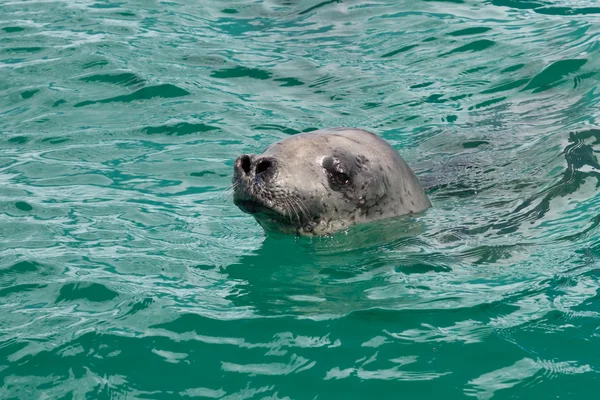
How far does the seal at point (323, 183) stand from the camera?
21.4ft

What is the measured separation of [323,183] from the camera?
269 inches

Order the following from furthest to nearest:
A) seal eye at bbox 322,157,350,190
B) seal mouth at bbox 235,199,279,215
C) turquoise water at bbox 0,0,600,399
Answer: seal eye at bbox 322,157,350,190 → seal mouth at bbox 235,199,279,215 → turquoise water at bbox 0,0,600,399

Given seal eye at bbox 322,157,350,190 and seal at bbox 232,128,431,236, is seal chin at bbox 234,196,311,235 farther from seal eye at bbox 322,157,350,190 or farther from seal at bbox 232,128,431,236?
seal eye at bbox 322,157,350,190

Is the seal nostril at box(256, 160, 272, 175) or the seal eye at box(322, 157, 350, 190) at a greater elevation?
the seal nostril at box(256, 160, 272, 175)

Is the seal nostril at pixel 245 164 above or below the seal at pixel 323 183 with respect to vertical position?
above

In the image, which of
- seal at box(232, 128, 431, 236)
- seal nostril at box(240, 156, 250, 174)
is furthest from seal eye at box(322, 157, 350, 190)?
seal nostril at box(240, 156, 250, 174)

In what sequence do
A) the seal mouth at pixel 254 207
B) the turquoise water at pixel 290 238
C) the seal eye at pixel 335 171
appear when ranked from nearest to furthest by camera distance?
the turquoise water at pixel 290 238
the seal mouth at pixel 254 207
the seal eye at pixel 335 171

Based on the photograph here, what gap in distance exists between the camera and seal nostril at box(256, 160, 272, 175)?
653 cm

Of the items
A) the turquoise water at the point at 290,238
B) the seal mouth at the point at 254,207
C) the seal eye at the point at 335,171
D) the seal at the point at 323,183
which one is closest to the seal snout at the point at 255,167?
the seal at the point at 323,183

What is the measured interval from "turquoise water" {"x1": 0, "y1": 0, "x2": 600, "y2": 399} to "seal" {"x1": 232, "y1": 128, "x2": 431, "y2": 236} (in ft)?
0.51

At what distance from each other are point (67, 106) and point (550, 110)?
4925 mm

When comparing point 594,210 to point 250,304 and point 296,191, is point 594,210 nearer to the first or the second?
point 296,191

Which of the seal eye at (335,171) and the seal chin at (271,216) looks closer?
the seal chin at (271,216)

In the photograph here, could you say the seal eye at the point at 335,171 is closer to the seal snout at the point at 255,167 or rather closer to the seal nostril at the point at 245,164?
the seal snout at the point at 255,167
